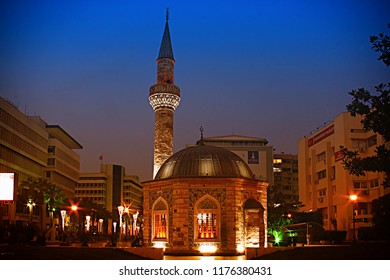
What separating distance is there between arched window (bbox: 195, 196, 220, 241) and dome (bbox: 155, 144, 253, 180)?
6.52ft

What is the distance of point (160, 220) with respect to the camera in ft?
111

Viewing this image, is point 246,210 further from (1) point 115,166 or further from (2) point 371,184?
(1) point 115,166

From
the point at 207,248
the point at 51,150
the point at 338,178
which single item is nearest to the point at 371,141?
the point at 338,178

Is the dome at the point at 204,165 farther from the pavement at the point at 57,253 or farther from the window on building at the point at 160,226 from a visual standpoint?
the pavement at the point at 57,253

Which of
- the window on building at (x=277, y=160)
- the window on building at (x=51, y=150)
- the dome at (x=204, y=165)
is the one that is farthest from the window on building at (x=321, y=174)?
the window on building at (x=277, y=160)

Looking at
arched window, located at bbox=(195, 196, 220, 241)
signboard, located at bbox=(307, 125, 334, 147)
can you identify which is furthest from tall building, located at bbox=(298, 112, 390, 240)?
arched window, located at bbox=(195, 196, 220, 241)

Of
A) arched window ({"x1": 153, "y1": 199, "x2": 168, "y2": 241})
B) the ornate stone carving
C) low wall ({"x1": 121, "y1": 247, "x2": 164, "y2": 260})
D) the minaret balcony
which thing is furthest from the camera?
the minaret balcony

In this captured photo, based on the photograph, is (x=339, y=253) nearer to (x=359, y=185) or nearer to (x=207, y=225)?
(x=207, y=225)

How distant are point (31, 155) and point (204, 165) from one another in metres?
39.2

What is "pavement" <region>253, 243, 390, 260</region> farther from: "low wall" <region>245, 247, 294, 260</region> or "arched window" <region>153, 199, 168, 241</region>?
"arched window" <region>153, 199, 168, 241</region>

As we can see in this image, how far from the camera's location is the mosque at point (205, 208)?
32.3 meters

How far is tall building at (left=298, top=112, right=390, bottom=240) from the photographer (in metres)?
53.3
